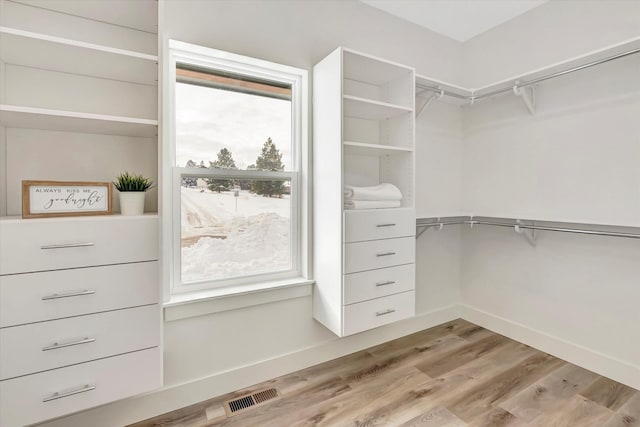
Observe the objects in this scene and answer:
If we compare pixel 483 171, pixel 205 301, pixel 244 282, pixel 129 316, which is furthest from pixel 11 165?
pixel 483 171

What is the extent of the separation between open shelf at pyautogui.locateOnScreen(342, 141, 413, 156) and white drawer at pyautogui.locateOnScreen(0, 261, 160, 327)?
131cm

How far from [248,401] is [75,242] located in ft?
4.09

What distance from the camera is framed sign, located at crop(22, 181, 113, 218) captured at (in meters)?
1.26

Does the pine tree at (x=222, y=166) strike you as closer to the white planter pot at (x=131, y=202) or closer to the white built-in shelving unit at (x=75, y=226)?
the white built-in shelving unit at (x=75, y=226)

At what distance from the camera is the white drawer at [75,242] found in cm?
119

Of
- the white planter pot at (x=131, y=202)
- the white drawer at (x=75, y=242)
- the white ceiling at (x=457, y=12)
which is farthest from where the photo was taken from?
the white ceiling at (x=457, y=12)

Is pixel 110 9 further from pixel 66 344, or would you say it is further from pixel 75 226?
pixel 66 344

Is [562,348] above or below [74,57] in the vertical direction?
below

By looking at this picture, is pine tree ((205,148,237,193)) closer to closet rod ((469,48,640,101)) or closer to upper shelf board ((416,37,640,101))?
upper shelf board ((416,37,640,101))

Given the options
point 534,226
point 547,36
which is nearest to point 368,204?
point 534,226

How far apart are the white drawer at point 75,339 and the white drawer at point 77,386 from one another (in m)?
0.04

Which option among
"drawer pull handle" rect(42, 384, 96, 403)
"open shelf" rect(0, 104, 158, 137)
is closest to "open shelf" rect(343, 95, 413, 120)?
"open shelf" rect(0, 104, 158, 137)

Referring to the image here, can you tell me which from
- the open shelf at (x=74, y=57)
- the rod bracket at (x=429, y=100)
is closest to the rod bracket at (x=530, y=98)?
the rod bracket at (x=429, y=100)

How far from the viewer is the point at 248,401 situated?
183 centimetres
